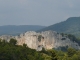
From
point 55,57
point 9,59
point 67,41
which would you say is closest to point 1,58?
point 9,59

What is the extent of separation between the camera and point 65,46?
110 m

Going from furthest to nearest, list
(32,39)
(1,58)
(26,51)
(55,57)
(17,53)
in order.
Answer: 1. (32,39)
2. (26,51)
3. (17,53)
4. (1,58)
5. (55,57)

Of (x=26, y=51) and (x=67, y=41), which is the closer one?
(x=26, y=51)

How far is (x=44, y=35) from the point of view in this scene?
111 m

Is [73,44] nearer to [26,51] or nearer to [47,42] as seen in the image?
[47,42]

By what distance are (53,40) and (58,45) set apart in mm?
2339

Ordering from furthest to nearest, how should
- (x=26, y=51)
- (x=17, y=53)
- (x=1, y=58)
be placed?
(x=26, y=51)
(x=17, y=53)
(x=1, y=58)

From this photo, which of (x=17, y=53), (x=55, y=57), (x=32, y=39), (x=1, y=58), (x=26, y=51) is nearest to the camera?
(x=55, y=57)

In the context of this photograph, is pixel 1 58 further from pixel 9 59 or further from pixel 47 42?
pixel 47 42

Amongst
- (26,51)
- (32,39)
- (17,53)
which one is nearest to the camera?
(17,53)

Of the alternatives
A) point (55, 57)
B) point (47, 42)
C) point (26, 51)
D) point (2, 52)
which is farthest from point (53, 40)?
point (55, 57)

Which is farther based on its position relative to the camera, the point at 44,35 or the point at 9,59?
the point at 44,35

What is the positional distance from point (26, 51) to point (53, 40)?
51.5m

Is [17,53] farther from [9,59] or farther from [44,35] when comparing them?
[44,35]
